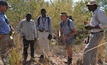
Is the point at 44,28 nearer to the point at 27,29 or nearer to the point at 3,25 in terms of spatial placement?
the point at 27,29

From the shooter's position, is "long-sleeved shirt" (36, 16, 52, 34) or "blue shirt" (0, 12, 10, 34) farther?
"long-sleeved shirt" (36, 16, 52, 34)

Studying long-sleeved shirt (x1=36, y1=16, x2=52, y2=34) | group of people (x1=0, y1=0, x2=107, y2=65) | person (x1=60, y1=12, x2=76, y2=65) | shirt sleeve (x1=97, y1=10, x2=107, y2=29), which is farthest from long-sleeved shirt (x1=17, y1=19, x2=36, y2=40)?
shirt sleeve (x1=97, y1=10, x2=107, y2=29)

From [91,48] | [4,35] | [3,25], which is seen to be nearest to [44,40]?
[4,35]

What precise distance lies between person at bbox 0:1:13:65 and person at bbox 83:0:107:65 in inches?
73.1

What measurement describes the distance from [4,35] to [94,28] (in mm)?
2113

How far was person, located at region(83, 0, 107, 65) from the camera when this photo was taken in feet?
22.1

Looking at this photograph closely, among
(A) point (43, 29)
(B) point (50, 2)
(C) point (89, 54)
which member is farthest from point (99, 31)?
(B) point (50, 2)

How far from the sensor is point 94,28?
6836mm

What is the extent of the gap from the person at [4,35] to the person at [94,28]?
1.86m

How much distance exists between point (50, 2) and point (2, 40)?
9.46 m

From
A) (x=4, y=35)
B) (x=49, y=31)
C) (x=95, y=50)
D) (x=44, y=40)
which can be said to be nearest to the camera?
(x=95, y=50)

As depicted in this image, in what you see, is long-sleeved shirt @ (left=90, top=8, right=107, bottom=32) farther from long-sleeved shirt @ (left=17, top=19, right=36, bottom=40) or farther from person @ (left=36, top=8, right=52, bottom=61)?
long-sleeved shirt @ (left=17, top=19, right=36, bottom=40)

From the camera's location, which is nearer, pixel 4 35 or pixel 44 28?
pixel 4 35

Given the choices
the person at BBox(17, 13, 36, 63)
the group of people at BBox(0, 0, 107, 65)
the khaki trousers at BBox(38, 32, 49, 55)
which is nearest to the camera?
the group of people at BBox(0, 0, 107, 65)
